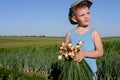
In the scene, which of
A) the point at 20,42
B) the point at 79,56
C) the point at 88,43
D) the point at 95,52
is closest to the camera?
the point at 79,56

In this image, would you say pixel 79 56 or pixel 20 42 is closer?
pixel 79 56

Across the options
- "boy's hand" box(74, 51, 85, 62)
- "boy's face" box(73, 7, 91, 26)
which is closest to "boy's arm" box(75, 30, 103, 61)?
"boy's hand" box(74, 51, 85, 62)

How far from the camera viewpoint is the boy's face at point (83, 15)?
3.70 metres

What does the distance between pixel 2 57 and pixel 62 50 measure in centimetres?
951

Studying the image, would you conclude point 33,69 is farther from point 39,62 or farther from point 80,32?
point 80,32

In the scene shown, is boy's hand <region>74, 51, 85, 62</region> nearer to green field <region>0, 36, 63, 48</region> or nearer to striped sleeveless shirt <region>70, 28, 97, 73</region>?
striped sleeveless shirt <region>70, 28, 97, 73</region>

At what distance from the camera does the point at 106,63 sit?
27.0 ft

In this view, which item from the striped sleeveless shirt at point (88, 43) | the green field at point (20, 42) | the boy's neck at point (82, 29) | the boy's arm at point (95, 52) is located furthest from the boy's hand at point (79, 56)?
the green field at point (20, 42)

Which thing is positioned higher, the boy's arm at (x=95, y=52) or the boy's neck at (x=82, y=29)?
the boy's neck at (x=82, y=29)

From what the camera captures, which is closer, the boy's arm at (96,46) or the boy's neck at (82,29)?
the boy's arm at (96,46)

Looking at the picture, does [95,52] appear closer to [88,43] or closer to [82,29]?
[88,43]

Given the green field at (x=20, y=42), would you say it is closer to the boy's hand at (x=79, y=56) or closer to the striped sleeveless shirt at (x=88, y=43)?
the striped sleeveless shirt at (x=88, y=43)

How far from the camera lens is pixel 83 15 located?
12.1ft

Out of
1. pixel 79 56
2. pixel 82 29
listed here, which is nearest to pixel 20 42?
pixel 82 29
